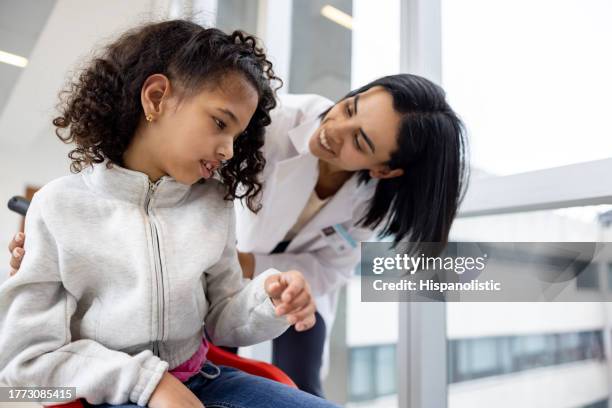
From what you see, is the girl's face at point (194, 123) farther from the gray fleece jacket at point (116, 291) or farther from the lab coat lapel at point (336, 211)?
the lab coat lapel at point (336, 211)

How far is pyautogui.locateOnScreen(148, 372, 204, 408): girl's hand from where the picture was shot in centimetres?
61

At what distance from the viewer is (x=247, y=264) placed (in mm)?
1143

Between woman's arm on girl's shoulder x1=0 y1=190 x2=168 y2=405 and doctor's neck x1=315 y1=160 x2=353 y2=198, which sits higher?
doctor's neck x1=315 y1=160 x2=353 y2=198

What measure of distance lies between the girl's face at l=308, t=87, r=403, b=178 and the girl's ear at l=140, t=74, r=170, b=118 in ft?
1.28

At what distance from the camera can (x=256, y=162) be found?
35.2 inches

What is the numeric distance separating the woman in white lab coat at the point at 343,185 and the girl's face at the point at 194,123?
0.32 metres

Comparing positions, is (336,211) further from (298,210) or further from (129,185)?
(129,185)

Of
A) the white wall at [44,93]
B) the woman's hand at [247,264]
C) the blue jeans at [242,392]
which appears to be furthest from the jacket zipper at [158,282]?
the white wall at [44,93]

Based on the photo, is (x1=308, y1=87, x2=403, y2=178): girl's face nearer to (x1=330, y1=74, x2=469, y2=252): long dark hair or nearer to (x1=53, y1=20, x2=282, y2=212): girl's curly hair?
(x1=330, y1=74, x2=469, y2=252): long dark hair

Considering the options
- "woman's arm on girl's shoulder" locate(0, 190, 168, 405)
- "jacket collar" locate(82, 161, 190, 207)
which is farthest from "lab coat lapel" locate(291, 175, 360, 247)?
"woman's arm on girl's shoulder" locate(0, 190, 168, 405)

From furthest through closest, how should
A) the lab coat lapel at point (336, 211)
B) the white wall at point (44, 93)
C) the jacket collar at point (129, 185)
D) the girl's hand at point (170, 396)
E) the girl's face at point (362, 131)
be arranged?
the white wall at point (44, 93) → the lab coat lapel at point (336, 211) → the girl's face at point (362, 131) → the jacket collar at point (129, 185) → the girl's hand at point (170, 396)

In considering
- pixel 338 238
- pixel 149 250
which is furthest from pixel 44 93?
pixel 149 250

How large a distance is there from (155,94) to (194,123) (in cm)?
9

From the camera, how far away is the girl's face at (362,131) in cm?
97
